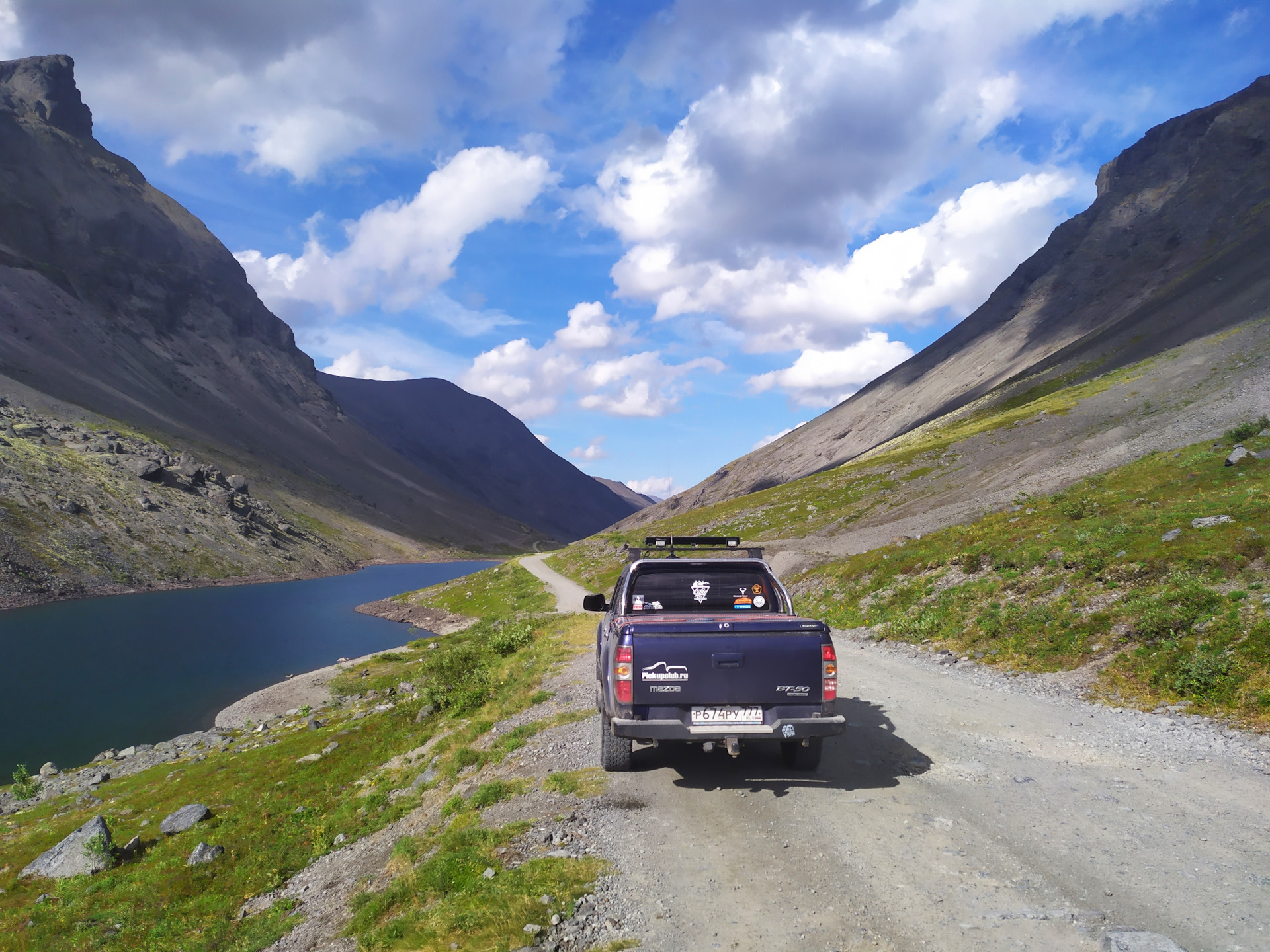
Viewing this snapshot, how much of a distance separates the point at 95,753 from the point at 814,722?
3415 centimetres

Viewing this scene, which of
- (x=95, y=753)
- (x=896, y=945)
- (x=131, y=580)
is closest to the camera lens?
(x=896, y=945)

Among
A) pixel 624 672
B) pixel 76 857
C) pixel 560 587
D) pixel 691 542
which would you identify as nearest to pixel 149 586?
pixel 560 587

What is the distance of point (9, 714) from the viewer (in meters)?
34.5

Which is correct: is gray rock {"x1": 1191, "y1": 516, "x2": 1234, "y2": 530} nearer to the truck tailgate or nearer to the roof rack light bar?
the roof rack light bar

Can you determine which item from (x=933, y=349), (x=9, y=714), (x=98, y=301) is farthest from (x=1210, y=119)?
(x=98, y=301)

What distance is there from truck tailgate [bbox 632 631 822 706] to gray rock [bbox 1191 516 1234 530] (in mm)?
16742

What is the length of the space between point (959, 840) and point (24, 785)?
30917 mm

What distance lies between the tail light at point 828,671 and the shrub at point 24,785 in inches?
1134

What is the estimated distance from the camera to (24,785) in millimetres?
23594

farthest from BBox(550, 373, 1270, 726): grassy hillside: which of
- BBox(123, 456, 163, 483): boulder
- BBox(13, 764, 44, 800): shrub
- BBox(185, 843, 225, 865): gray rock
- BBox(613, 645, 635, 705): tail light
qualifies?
BBox(123, 456, 163, 483): boulder

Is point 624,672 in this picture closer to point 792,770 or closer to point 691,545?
point 792,770

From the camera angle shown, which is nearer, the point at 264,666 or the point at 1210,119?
the point at 264,666

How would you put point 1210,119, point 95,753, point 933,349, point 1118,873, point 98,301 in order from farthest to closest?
point 98,301 → point 933,349 → point 1210,119 → point 95,753 → point 1118,873

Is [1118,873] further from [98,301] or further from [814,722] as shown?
[98,301]
